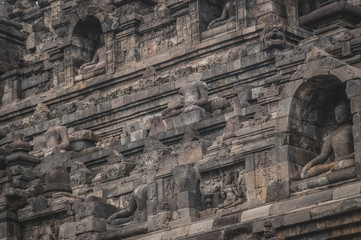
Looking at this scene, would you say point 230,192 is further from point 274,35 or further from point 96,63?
point 96,63

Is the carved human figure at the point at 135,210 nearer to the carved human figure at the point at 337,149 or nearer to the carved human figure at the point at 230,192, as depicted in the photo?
the carved human figure at the point at 230,192

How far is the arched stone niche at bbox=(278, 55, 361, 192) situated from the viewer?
39.3m

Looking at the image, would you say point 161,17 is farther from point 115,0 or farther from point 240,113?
point 240,113

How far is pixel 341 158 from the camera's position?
39.4m

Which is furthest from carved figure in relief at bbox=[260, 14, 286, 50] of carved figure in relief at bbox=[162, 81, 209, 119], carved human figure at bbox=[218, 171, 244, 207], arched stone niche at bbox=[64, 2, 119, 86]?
carved human figure at bbox=[218, 171, 244, 207]

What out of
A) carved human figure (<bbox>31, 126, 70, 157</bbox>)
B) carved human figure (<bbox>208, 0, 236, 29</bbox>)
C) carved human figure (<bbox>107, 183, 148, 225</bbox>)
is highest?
carved human figure (<bbox>208, 0, 236, 29</bbox>)

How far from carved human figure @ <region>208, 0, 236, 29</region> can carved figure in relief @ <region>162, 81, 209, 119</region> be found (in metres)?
4.56

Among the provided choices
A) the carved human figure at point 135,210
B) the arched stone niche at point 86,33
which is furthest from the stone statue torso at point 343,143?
the arched stone niche at point 86,33

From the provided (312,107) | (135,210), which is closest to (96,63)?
(135,210)

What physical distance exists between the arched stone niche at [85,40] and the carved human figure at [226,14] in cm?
642

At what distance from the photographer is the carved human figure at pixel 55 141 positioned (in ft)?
175

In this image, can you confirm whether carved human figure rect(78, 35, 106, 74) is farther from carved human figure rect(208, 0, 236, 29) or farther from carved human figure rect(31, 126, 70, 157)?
carved human figure rect(208, 0, 236, 29)

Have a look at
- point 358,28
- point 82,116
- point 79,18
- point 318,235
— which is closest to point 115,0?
point 79,18

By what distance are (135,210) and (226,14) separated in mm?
13460
